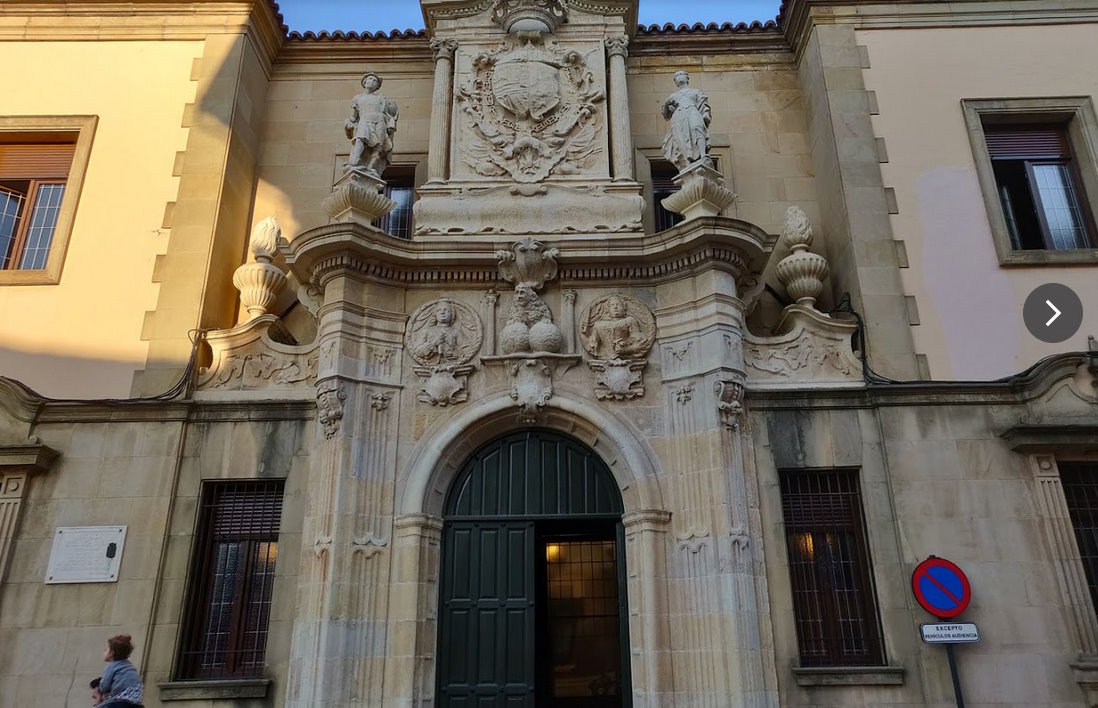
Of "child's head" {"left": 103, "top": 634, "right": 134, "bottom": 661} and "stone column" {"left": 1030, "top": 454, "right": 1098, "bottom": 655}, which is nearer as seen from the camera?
"child's head" {"left": 103, "top": 634, "right": 134, "bottom": 661}

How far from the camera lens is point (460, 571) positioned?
8703 mm

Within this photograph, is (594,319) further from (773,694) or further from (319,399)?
(773,694)

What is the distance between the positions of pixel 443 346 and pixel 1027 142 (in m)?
8.68

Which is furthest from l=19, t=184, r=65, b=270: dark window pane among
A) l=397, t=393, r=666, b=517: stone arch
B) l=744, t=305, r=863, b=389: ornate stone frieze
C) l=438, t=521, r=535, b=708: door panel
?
l=744, t=305, r=863, b=389: ornate stone frieze

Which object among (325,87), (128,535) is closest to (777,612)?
(128,535)

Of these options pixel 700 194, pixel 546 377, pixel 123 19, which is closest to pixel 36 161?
pixel 123 19

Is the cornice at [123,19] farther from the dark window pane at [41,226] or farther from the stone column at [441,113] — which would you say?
the stone column at [441,113]

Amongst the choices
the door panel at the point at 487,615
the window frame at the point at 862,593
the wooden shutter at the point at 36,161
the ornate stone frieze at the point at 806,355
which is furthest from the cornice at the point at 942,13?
the wooden shutter at the point at 36,161

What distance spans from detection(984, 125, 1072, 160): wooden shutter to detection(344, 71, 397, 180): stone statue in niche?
27.1ft

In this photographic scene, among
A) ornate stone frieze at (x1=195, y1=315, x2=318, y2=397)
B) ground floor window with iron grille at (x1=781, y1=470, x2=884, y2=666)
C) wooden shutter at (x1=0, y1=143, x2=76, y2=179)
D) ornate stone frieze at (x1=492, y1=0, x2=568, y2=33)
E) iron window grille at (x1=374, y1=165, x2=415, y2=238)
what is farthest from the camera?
iron window grille at (x1=374, y1=165, x2=415, y2=238)

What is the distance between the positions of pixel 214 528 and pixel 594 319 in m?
5.05

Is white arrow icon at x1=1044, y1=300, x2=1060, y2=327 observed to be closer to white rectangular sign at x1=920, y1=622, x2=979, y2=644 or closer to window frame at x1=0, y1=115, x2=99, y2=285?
white rectangular sign at x1=920, y1=622, x2=979, y2=644

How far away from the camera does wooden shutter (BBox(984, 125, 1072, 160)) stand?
36.0 feet

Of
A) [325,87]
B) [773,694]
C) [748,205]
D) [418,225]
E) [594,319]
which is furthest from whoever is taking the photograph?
[325,87]
